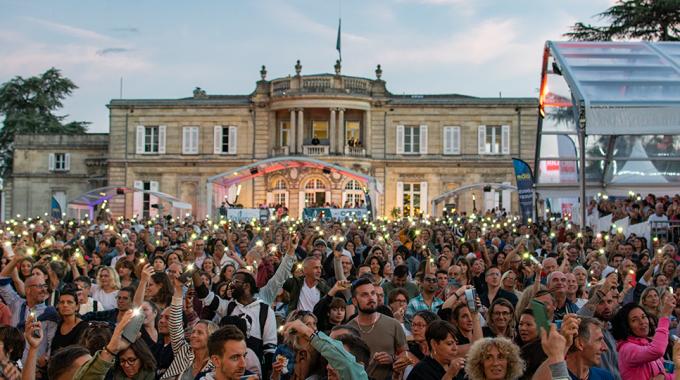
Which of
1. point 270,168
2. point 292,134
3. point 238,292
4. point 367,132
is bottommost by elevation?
point 238,292

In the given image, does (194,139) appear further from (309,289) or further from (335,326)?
(335,326)

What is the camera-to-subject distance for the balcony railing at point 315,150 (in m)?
51.6

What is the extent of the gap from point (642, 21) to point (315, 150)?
2063 centimetres

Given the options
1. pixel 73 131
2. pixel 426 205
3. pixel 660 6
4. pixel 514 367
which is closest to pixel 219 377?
pixel 514 367

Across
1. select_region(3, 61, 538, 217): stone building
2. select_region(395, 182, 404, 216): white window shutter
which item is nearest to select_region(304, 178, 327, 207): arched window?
select_region(3, 61, 538, 217): stone building

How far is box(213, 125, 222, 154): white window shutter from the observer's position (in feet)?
177

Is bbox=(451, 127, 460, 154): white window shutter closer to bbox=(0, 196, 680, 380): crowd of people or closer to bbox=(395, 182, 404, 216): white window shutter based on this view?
bbox=(395, 182, 404, 216): white window shutter

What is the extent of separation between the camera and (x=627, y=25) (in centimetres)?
3884

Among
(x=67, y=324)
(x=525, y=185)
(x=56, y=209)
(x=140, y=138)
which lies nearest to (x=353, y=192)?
(x=140, y=138)

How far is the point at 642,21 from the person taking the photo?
38.6m

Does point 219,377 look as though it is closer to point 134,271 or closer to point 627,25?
point 134,271

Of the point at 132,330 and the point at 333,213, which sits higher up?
the point at 333,213

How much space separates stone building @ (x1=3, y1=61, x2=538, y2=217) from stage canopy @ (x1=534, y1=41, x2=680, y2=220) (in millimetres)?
26238

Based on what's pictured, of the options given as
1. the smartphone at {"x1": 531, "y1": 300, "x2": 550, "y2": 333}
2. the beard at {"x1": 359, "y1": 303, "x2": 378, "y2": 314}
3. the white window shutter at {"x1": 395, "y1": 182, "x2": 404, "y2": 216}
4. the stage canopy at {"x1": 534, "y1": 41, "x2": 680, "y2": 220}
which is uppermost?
the stage canopy at {"x1": 534, "y1": 41, "x2": 680, "y2": 220}
